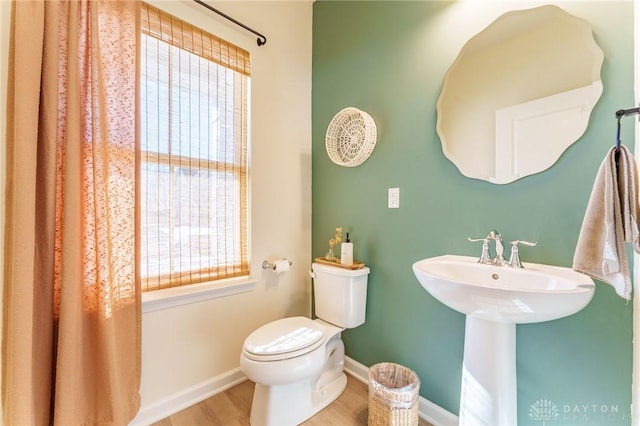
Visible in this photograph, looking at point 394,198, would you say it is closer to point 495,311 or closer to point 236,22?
point 495,311

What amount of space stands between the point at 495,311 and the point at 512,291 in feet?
0.35

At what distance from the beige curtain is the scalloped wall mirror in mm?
1525

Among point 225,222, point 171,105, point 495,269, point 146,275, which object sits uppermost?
point 171,105

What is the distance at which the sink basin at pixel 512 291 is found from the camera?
0.73m

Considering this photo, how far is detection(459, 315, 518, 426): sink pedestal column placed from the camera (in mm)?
946

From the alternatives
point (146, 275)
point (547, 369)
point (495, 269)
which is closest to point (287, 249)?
point (146, 275)

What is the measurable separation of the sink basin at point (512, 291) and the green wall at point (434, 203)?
0.13m

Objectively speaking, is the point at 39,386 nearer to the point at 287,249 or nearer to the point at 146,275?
the point at 146,275

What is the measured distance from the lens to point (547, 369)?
1009 millimetres

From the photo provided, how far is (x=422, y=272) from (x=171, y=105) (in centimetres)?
148

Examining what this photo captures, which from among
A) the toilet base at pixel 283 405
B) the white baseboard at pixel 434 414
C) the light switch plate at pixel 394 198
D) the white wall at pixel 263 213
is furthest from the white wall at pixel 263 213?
the white baseboard at pixel 434 414

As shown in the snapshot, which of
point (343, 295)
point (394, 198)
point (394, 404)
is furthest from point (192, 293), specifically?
point (394, 198)

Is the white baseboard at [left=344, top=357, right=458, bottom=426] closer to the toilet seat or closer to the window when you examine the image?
the toilet seat

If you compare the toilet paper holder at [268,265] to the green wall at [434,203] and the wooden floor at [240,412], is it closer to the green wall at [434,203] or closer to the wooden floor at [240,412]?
the green wall at [434,203]
